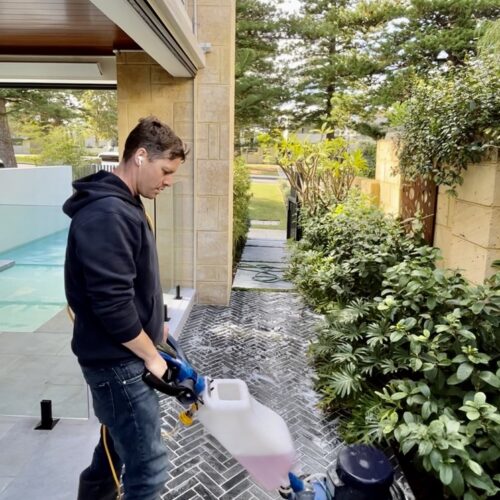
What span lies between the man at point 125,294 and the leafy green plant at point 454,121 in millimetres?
2509

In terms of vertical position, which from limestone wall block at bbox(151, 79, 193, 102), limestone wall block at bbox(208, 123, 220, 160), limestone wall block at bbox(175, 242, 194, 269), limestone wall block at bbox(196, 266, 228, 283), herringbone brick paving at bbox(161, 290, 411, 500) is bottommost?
herringbone brick paving at bbox(161, 290, 411, 500)

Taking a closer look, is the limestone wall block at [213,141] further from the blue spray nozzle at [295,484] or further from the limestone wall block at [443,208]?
the blue spray nozzle at [295,484]

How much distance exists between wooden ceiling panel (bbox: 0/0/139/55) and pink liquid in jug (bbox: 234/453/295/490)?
2876 millimetres

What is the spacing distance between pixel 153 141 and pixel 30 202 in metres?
9.82

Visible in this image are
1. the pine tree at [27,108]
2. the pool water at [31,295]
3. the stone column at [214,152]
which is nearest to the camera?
the pool water at [31,295]

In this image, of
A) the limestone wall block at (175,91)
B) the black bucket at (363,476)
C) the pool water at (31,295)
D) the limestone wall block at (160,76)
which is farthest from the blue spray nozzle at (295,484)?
the limestone wall block at (160,76)

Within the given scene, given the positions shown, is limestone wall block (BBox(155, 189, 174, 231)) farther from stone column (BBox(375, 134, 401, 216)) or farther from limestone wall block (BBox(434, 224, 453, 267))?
stone column (BBox(375, 134, 401, 216))

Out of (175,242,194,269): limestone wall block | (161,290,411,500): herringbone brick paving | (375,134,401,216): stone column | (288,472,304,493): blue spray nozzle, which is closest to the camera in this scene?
(288,472,304,493): blue spray nozzle

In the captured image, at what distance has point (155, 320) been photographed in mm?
1612

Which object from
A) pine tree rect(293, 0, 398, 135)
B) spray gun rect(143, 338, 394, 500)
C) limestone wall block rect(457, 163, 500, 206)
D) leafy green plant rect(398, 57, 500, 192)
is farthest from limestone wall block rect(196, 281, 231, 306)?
pine tree rect(293, 0, 398, 135)

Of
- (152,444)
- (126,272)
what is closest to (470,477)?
(152,444)

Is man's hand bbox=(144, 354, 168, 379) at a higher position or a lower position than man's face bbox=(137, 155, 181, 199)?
lower

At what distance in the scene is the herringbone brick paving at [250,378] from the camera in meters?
2.32

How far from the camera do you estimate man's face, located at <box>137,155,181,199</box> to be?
5.06 ft
